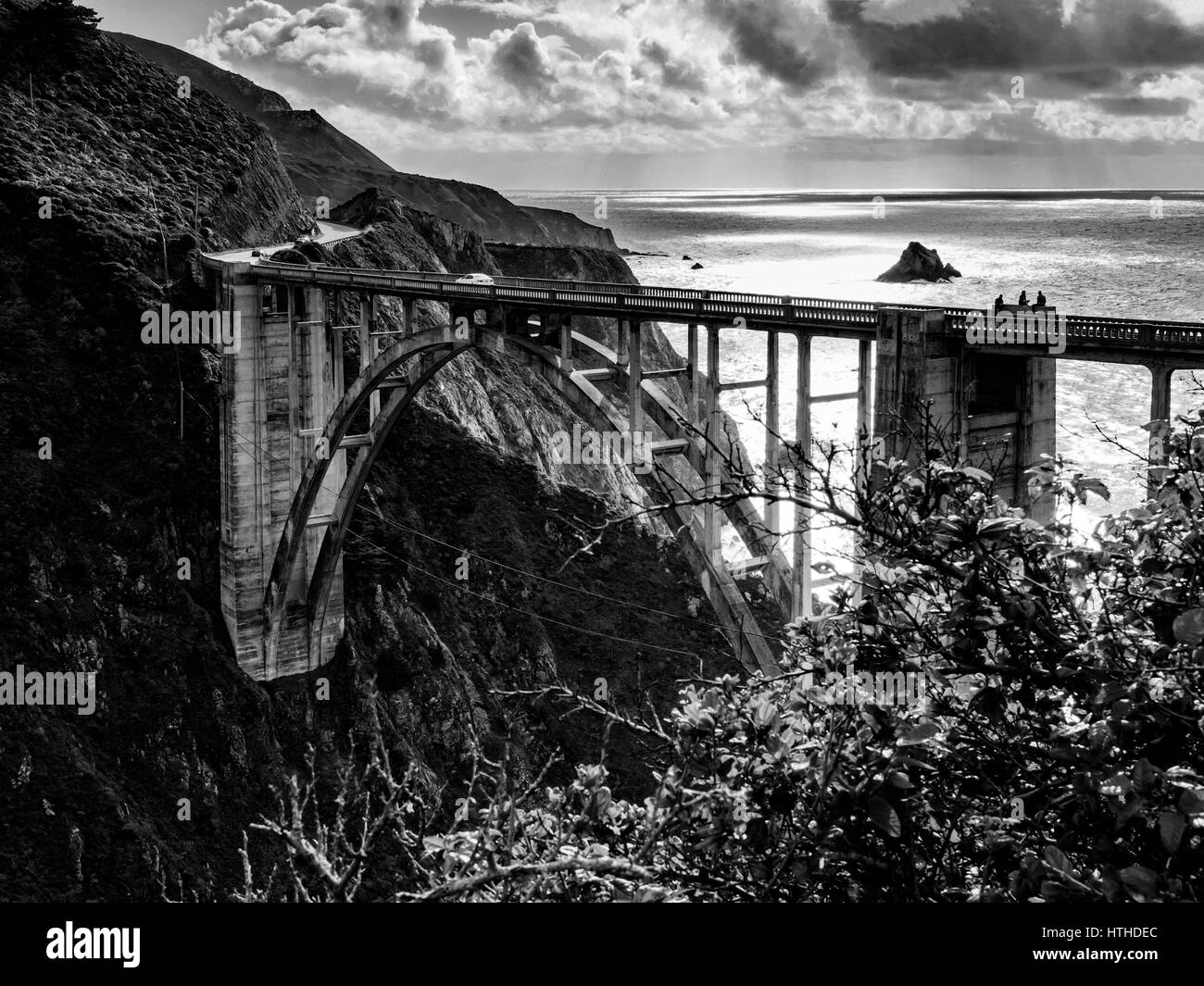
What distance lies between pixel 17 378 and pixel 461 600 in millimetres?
21308

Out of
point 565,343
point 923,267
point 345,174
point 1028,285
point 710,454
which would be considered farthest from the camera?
point 345,174

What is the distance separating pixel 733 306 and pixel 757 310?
0.70 m

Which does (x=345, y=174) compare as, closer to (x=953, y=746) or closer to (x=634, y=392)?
(x=634, y=392)

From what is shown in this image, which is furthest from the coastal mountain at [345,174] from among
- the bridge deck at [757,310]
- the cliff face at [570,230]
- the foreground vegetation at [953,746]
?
the foreground vegetation at [953,746]

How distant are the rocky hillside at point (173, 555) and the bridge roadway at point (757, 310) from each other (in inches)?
465

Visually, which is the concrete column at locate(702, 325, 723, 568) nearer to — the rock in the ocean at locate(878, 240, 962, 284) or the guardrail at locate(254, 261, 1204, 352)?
the guardrail at locate(254, 261, 1204, 352)

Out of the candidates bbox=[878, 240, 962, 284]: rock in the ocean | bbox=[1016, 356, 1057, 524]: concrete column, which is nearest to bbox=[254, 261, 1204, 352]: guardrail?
bbox=[1016, 356, 1057, 524]: concrete column

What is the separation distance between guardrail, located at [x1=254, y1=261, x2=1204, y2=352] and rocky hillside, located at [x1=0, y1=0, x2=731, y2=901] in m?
11.8

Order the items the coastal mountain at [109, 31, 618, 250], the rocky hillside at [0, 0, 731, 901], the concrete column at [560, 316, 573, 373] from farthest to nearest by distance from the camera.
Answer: the coastal mountain at [109, 31, 618, 250] < the rocky hillside at [0, 0, 731, 901] < the concrete column at [560, 316, 573, 373]

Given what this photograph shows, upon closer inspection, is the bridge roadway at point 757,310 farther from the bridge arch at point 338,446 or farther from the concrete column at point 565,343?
the bridge arch at point 338,446

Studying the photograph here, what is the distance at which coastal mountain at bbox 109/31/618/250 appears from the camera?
14612 cm

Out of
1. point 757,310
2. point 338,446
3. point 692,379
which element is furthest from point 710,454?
point 338,446

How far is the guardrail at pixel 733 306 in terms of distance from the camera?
21.9 m

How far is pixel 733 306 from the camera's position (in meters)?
29.2
